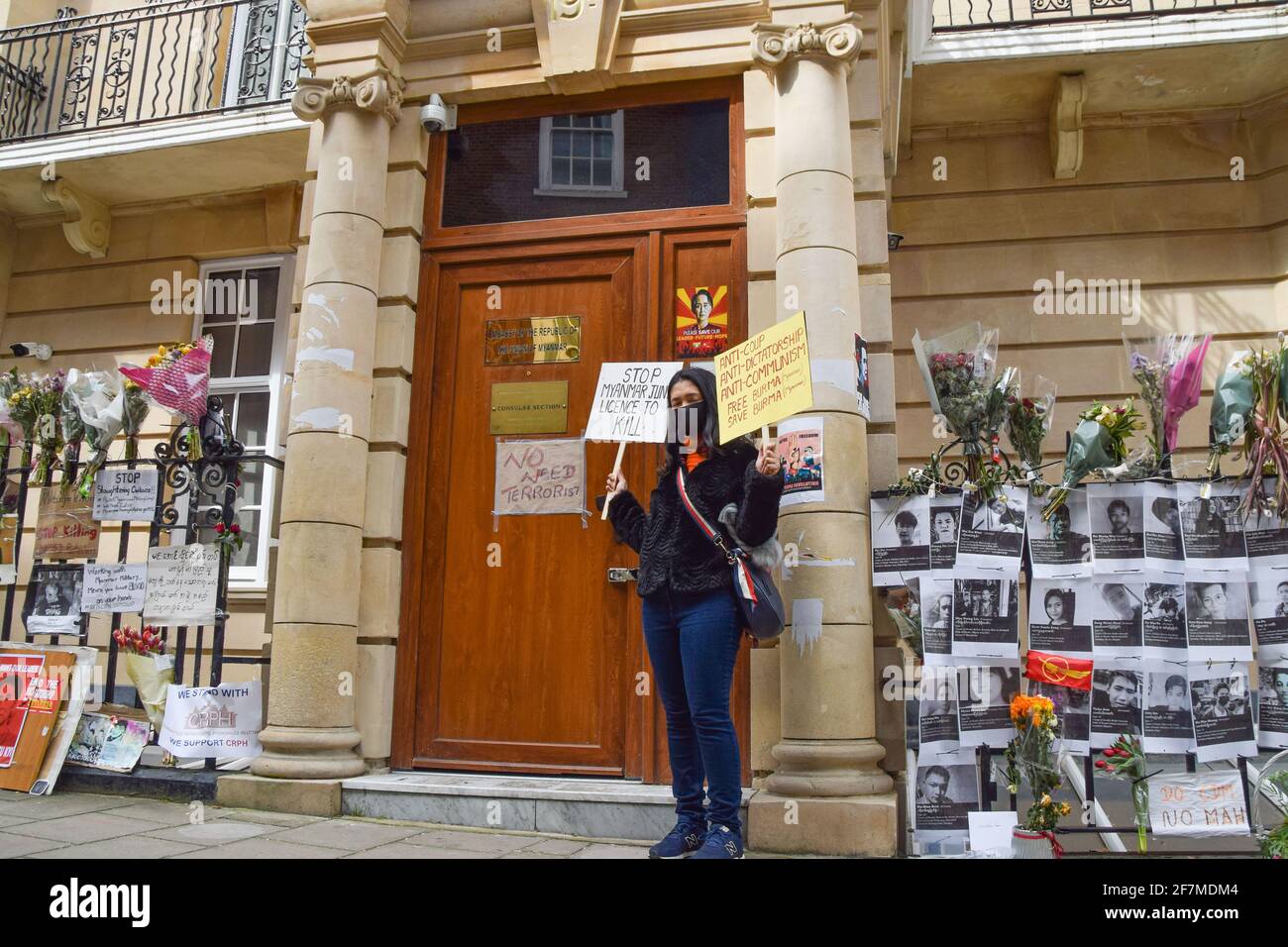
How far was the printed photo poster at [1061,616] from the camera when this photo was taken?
4.41 m

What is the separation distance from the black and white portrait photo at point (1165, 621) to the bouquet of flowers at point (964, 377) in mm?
1049

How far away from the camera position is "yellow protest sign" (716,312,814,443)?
3.83m

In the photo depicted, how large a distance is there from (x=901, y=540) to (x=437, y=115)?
415cm

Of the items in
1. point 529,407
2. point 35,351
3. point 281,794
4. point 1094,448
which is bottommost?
point 281,794

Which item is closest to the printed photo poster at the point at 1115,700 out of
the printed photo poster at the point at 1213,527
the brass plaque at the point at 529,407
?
the printed photo poster at the point at 1213,527

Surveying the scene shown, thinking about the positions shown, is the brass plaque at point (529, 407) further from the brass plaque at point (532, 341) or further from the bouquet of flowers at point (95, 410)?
the bouquet of flowers at point (95, 410)

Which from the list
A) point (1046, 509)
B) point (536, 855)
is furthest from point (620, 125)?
point (536, 855)

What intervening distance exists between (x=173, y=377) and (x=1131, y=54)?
318 inches

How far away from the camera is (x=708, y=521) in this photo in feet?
13.4

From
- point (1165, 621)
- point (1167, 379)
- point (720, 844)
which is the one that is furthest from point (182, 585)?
point (1167, 379)

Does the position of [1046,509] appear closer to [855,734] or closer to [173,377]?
[855,734]

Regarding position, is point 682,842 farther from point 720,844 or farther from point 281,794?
point 281,794

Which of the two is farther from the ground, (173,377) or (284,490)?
(173,377)

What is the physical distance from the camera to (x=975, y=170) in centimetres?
885
